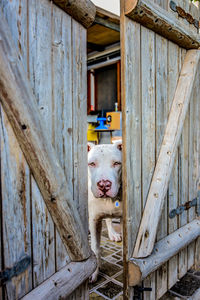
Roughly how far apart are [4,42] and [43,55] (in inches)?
12.1

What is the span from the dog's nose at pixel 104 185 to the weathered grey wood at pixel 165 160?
381mm

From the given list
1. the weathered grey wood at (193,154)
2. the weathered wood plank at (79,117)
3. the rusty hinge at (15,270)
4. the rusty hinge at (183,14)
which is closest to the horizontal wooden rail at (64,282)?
the rusty hinge at (15,270)

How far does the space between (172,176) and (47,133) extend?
1.58 meters

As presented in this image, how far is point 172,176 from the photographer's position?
8.42 feet

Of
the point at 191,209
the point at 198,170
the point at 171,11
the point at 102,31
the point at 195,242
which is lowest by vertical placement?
the point at 195,242

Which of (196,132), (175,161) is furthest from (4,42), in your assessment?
(196,132)

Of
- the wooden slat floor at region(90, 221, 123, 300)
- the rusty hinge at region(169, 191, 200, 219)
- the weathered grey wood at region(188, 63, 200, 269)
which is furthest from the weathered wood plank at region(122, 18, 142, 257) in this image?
the weathered grey wood at region(188, 63, 200, 269)

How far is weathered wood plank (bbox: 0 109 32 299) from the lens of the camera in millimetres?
1285

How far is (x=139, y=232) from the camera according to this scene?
2129 millimetres

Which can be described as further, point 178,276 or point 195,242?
point 195,242

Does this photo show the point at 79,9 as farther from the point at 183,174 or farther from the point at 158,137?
the point at 183,174

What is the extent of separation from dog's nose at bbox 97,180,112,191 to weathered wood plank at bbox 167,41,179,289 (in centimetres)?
68

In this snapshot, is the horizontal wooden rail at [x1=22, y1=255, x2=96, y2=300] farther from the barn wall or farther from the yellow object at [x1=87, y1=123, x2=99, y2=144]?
the yellow object at [x1=87, y1=123, x2=99, y2=144]

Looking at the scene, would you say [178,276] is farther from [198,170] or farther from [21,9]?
[21,9]
